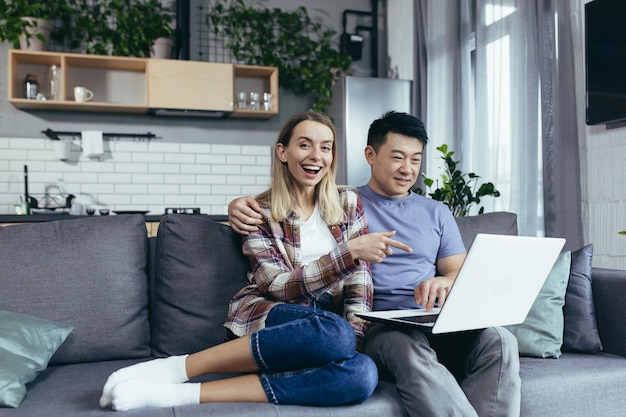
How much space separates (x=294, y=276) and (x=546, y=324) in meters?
0.87

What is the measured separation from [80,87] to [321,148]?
10.1ft

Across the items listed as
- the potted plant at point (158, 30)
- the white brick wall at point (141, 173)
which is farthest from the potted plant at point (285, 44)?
the white brick wall at point (141, 173)

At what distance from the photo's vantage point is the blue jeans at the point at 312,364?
1.55 m

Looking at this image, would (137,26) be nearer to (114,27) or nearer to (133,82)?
(114,27)

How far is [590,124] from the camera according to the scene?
2.80 metres

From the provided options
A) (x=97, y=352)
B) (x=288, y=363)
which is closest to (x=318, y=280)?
(x=288, y=363)

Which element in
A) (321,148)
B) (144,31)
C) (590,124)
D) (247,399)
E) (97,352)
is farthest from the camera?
(144,31)

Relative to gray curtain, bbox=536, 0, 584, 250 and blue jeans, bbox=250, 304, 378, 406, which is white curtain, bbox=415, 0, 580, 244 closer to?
gray curtain, bbox=536, 0, 584, 250

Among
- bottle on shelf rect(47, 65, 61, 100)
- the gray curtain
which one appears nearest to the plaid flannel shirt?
the gray curtain

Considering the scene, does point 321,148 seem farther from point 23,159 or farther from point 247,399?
point 23,159

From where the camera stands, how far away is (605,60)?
2.73m

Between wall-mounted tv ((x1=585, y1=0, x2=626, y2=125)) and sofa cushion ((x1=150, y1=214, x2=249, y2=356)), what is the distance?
176 cm

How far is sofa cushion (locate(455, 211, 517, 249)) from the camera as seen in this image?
243 cm

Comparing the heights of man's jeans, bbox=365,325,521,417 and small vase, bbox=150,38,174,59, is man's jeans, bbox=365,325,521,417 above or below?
below
